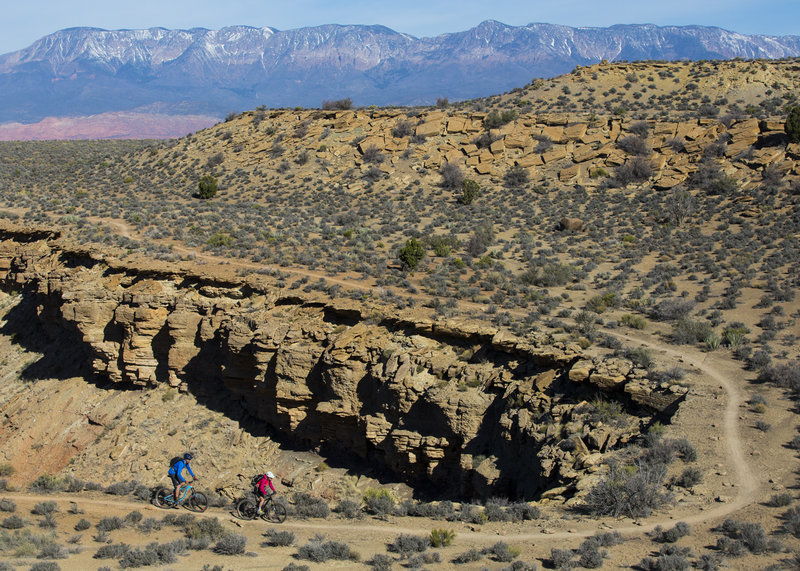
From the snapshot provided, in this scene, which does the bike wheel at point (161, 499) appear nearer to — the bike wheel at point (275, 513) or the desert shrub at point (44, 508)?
the desert shrub at point (44, 508)

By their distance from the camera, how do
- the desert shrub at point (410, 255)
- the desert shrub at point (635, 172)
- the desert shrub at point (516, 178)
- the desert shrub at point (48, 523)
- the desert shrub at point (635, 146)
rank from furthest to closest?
the desert shrub at point (516, 178)
the desert shrub at point (635, 146)
the desert shrub at point (635, 172)
the desert shrub at point (410, 255)
the desert shrub at point (48, 523)

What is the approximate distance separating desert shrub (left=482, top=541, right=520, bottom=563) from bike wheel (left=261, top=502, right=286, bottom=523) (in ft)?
15.1

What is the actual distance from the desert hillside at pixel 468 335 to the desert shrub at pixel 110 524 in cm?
200

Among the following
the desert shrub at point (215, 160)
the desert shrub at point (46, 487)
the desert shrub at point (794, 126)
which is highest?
the desert shrub at point (794, 126)

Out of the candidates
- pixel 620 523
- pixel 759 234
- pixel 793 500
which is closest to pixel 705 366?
pixel 793 500

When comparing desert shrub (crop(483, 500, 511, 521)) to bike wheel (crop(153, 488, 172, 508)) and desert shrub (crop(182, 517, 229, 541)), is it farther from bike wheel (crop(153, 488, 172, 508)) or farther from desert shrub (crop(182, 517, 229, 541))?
bike wheel (crop(153, 488, 172, 508))

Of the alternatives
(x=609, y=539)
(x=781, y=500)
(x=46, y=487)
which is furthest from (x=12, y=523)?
(x=781, y=500)

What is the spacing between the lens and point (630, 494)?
985 cm

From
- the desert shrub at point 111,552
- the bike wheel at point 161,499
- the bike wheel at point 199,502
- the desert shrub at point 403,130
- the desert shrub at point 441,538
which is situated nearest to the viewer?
the desert shrub at point 111,552

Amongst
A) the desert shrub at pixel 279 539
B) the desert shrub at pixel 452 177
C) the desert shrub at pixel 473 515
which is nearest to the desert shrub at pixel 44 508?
the desert shrub at pixel 279 539

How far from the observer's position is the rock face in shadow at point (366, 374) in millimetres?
13359

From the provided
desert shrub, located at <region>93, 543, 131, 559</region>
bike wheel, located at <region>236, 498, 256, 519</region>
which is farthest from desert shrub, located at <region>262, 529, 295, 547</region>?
desert shrub, located at <region>93, 543, 131, 559</region>

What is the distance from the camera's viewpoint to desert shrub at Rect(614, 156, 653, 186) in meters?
34.9

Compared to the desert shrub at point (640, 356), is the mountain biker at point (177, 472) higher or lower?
lower
